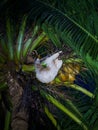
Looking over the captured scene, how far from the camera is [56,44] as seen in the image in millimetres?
2719

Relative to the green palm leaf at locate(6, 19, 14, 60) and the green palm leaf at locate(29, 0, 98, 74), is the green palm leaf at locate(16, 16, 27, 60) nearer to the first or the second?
the green palm leaf at locate(6, 19, 14, 60)

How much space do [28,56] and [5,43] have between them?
0.28 metres

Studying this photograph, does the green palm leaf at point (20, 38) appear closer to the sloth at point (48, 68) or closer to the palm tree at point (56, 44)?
the palm tree at point (56, 44)

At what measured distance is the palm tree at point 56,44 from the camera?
2.31 metres

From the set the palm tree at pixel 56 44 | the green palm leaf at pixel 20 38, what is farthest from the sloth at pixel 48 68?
the green palm leaf at pixel 20 38

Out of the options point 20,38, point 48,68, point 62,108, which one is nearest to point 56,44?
point 48,68

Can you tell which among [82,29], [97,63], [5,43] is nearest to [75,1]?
[82,29]

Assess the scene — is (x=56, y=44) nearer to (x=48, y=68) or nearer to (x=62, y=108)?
(x=48, y=68)

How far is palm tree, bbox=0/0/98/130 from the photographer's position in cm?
231

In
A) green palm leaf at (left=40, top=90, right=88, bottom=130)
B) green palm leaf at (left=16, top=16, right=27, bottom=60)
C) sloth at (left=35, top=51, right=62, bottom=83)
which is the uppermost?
green palm leaf at (left=16, top=16, right=27, bottom=60)

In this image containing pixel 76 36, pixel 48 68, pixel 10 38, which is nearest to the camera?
pixel 76 36

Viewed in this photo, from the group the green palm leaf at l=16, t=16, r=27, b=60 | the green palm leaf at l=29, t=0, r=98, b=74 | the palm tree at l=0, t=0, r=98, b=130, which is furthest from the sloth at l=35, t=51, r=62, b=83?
the green palm leaf at l=29, t=0, r=98, b=74

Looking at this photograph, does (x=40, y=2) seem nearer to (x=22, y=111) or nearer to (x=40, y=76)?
(x=40, y=76)

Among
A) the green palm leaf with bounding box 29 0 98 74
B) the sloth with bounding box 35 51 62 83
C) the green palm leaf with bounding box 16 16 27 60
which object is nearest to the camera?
the green palm leaf with bounding box 29 0 98 74
